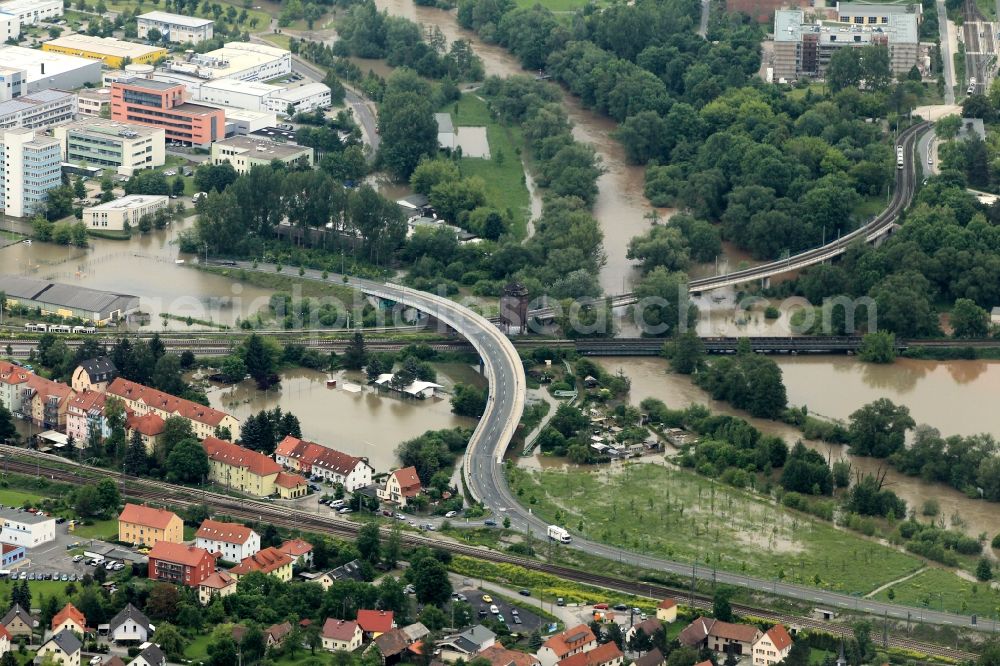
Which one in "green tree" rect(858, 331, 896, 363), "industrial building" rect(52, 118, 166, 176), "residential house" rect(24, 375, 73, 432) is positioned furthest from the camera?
"industrial building" rect(52, 118, 166, 176)

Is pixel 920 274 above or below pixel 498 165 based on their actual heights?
below

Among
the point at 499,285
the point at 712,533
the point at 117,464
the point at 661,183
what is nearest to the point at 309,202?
the point at 499,285

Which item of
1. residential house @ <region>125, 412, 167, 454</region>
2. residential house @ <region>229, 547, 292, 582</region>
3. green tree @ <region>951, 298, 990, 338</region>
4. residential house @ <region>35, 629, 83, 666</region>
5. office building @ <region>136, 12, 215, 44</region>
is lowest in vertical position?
residential house @ <region>35, 629, 83, 666</region>

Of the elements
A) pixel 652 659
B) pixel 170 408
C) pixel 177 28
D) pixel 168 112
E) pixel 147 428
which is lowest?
pixel 652 659

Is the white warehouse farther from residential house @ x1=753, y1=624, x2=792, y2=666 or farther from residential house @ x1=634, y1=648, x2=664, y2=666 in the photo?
residential house @ x1=753, y1=624, x2=792, y2=666

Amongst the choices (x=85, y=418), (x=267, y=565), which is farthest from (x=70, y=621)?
(x=85, y=418)

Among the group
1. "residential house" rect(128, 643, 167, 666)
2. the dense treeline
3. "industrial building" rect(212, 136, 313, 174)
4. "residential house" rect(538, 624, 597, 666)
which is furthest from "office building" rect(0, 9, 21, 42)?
"residential house" rect(538, 624, 597, 666)

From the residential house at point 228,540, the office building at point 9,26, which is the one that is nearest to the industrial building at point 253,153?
Answer: the office building at point 9,26

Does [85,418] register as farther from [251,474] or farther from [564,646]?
[564,646]
